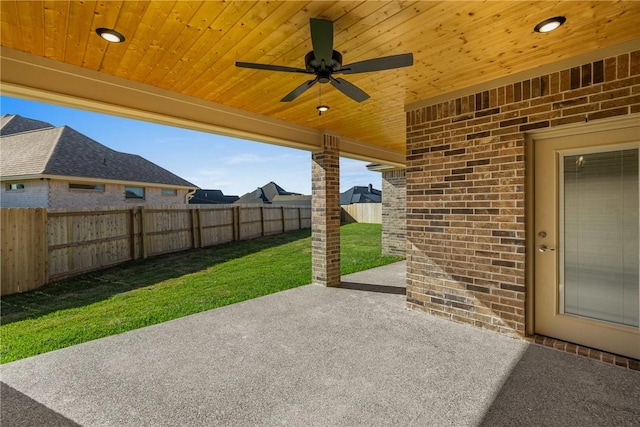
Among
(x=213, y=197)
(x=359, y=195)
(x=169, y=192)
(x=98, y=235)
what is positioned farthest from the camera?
(x=359, y=195)

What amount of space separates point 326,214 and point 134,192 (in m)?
10.7

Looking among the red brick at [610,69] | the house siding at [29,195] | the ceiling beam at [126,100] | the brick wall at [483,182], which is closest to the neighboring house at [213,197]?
the house siding at [29,195]

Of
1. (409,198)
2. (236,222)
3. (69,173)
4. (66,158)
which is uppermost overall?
(66,158)

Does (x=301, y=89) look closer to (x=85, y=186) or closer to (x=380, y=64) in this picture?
(x=380, y=64)

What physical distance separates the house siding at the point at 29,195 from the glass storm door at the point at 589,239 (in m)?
13.0

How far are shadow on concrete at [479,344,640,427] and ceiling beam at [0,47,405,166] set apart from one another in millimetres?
4319

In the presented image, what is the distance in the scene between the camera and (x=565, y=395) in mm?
2234

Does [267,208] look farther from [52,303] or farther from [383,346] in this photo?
[383,346]

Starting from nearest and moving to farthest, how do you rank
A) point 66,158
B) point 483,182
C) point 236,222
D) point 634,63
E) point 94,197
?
point 634,63 < point 483,182 < point 66,158 < point 94,197 < point 236,222

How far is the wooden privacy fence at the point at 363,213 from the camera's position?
1791 cm

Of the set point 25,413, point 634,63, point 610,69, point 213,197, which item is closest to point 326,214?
point 610,69

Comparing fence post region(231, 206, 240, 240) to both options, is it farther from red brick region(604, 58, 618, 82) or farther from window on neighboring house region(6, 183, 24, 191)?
red brick region(604, 58, 618, 82)

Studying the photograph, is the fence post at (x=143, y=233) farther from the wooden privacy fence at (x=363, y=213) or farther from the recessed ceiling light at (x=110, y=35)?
the wooden privacy fence at (x=363, y=213)

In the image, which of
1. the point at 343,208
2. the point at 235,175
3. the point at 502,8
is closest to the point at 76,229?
the point at 502,8
